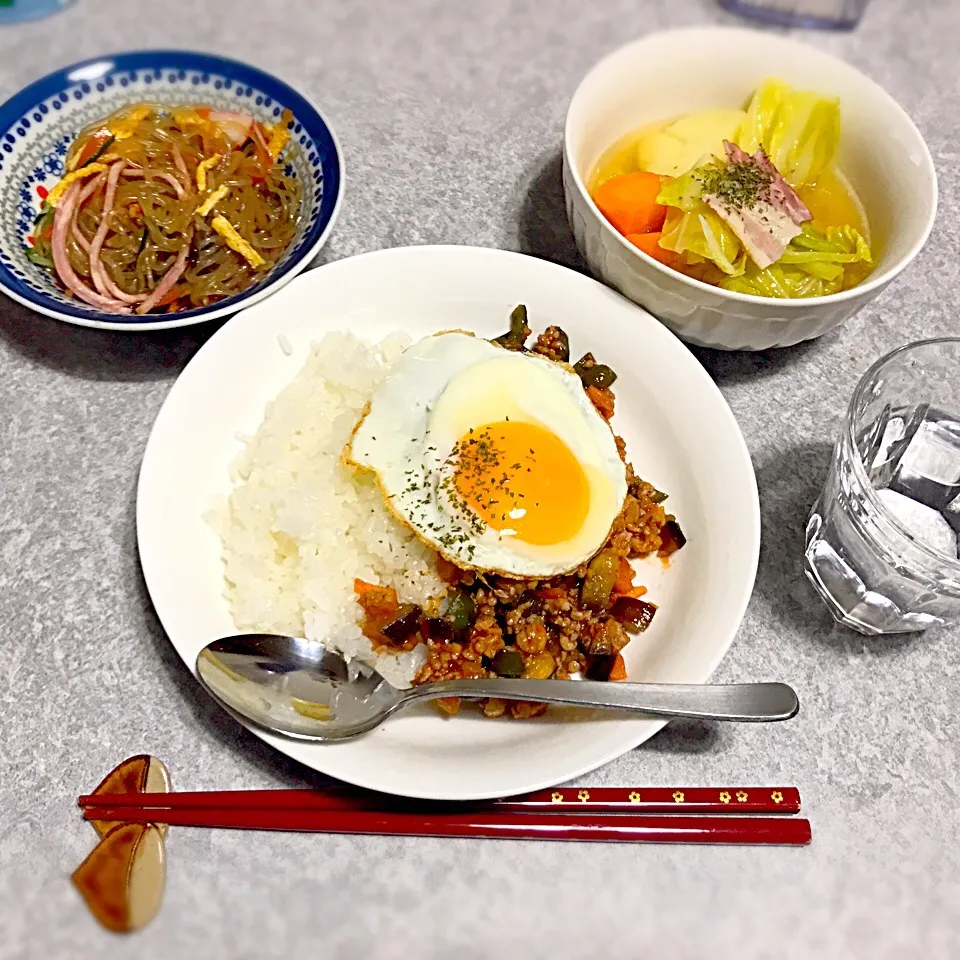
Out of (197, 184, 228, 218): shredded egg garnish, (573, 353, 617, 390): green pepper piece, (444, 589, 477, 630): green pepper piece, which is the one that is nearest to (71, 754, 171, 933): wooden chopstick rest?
(444, 589, 477, 630): green pepper piece

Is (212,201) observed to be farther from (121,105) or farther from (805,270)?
(805,270)

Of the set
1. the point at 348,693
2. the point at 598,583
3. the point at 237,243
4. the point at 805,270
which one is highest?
the point at 805,270

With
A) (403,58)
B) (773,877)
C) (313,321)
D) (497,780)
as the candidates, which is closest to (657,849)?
(773,877)

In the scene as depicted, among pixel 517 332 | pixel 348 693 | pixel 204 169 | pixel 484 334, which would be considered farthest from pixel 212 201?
pixel 348 693

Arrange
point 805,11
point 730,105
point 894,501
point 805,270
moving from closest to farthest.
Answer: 1. point 894,501
2. point 805,270
3. point 730,105
4. point 805,11

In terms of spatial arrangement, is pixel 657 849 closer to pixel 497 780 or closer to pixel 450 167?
pixel 497 780

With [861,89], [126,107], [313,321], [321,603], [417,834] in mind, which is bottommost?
[417,834]
